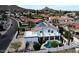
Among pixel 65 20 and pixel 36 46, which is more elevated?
pixel 65 20

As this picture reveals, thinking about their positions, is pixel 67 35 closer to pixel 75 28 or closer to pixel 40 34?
pixel 75 28

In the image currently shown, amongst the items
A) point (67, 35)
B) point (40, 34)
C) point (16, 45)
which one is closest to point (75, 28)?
point (67, 35)

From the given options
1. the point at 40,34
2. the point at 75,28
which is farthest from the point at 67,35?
the point at 40,34

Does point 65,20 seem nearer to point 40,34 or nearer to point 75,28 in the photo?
point 75,28

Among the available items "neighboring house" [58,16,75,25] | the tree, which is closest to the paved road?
the tree

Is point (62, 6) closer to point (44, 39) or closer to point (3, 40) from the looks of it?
point (44, 39)

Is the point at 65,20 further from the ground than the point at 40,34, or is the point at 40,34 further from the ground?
the point at 65,20
